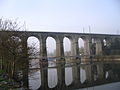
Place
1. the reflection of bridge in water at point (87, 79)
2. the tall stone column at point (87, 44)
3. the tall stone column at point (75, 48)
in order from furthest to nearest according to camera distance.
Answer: the tall stone column at point (87, 44)
the tall stone column at point (75, 48)
the reflection of bridge in water at point (87, 79)

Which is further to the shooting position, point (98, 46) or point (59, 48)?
point (98, 46)

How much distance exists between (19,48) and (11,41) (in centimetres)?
56

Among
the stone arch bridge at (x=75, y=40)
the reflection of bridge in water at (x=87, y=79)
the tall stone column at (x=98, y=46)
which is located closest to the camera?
the reflection of bridge in water at (x=87, y=79)

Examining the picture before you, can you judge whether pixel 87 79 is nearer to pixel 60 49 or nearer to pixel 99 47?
pixel 60 49

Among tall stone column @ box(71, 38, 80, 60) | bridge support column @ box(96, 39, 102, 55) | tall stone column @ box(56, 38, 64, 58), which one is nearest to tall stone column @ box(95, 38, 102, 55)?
bridge support column @ box(96, 39, 102, 55)

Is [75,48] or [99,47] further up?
[99,47]

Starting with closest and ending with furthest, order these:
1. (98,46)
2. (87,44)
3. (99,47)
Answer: (87,44), (99,47), (98,46)

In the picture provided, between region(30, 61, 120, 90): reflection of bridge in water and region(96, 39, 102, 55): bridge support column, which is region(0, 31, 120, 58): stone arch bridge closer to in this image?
region(96, 39, 102, 55): bridge support column

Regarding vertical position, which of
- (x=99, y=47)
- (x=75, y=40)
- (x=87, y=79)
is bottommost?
(x=87, y=79)

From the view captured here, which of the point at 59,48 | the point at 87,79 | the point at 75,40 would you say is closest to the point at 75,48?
the point at 75,40

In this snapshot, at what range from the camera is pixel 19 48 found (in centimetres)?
1069

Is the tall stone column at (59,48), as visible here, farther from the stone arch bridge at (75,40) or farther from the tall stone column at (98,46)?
the tall stone column at (98,46)

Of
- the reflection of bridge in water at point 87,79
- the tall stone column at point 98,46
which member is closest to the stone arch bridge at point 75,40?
the tall stone column at point 98,46

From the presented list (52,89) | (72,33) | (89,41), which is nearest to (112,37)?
(89,41)
